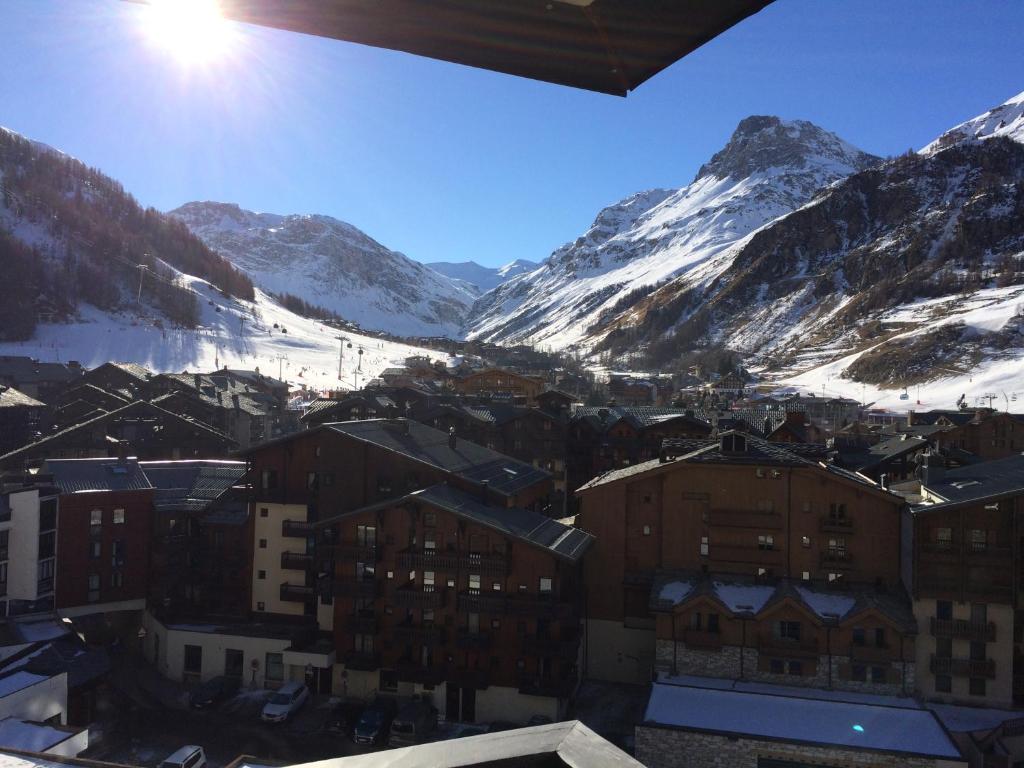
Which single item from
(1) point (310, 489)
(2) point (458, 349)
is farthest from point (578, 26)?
(2) point (458, 349)

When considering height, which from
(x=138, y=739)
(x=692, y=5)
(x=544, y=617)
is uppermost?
(x=692, y=5)

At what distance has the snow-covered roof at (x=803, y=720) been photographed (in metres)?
17.8

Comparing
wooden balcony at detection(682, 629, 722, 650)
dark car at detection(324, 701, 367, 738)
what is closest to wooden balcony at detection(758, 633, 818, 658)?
wooden balcony at detection(682, 629, 722, 650)

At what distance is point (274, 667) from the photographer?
79.4 feet

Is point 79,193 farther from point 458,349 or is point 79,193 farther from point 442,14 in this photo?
point 442,14

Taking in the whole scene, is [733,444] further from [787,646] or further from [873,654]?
[873,654]

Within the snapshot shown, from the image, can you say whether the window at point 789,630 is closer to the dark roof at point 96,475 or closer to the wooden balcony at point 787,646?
the wooden balcony at point 787,646

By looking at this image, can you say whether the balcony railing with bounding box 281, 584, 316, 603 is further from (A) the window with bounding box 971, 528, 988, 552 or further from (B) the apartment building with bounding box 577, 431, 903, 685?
(A) the window with bounding box 971, 528, 988, 552

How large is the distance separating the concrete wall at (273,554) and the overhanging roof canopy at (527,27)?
26.0 m

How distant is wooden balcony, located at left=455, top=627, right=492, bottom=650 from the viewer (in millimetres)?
21609

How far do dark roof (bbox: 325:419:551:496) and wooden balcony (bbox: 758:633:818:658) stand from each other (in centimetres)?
939

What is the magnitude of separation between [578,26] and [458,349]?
155 meters

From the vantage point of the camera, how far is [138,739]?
66.9 feet

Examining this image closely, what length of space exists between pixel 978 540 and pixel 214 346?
104129mm
